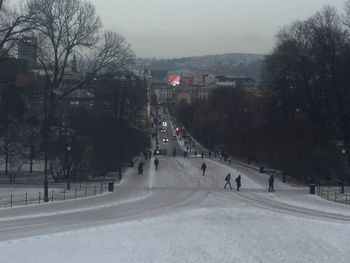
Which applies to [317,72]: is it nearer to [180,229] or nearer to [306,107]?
[306,107]

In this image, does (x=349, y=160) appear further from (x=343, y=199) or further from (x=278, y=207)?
(x=278, y=207)

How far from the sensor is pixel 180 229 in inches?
1148

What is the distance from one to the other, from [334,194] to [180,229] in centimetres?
1618

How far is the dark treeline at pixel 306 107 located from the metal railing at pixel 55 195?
54.4 feet

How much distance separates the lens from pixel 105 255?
78.1 ft

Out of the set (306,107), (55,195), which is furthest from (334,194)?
(306,107)

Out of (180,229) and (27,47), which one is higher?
(27,47)

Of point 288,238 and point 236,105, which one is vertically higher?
point 236,105

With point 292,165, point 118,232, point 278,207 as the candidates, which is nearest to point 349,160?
point 292,165

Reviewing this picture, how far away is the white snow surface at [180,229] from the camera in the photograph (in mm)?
24188

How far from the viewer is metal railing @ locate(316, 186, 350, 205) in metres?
39.5

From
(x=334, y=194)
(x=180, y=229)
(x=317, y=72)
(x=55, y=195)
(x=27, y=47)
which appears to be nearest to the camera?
(x=180, y=229)

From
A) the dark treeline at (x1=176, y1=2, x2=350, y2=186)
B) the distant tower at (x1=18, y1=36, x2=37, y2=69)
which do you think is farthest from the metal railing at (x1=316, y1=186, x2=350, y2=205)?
the distant tower at (x1=18, y1=36, x2=37, y2=69)

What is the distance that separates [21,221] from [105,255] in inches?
299
